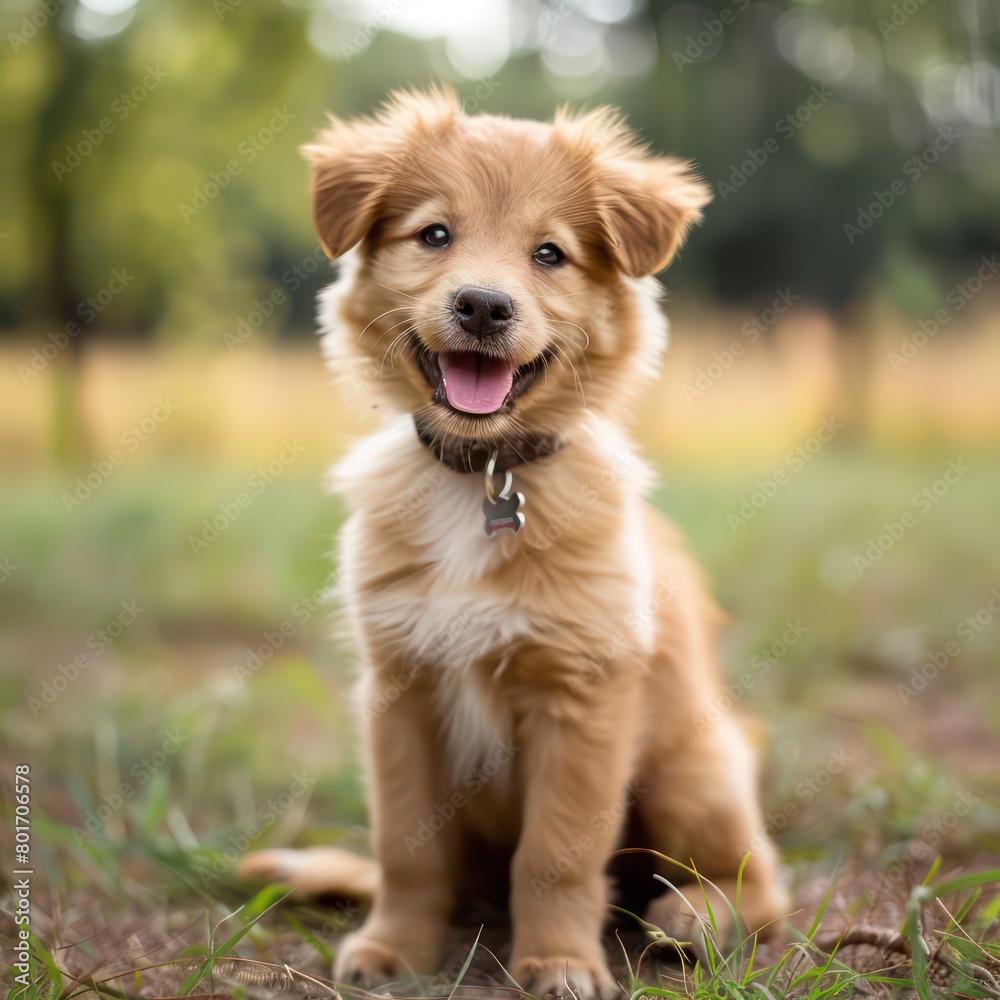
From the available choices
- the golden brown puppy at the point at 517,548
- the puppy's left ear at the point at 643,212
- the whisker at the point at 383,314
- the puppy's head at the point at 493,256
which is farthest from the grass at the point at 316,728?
the puppy's left ear at the point at 643,212

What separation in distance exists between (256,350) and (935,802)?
22.6ft

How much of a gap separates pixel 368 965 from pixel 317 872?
0.50m

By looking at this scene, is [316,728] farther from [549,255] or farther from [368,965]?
[549,255]

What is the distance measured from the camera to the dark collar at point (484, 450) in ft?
8.76

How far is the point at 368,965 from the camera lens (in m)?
2.53

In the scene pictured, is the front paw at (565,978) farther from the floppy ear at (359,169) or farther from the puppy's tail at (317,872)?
the floppy ear at (359,169)

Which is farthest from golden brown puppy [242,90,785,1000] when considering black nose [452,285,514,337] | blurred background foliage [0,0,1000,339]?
blurred background foliage [0,0,1000,339]

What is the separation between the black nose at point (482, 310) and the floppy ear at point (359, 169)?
47cm

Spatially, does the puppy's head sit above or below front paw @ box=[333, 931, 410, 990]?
above

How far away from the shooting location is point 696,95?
792 cm

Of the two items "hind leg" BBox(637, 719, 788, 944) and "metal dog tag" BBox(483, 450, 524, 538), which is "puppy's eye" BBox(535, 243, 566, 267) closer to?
"metal dog tag" BBox(483, 450, 524, 538)

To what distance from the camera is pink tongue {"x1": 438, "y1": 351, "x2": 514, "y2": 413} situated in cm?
245

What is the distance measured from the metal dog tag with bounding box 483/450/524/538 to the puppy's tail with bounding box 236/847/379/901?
3.91 feet

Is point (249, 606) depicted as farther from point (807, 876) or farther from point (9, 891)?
point (807, 876)
